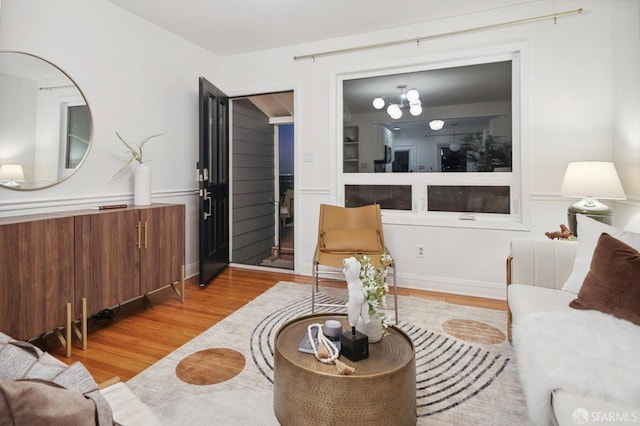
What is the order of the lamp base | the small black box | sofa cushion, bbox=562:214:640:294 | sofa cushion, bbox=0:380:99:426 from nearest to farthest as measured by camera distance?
sofa cushion, bbox=0:380:99:426 → the small black box → sofa cushion, bbox=562:214:640:294 → the lamp base

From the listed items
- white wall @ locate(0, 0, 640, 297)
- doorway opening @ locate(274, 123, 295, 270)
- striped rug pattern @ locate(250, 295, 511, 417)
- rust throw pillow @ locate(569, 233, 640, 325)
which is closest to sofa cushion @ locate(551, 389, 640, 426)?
rust throw pillow @ locate(569, 233, 640, 325)

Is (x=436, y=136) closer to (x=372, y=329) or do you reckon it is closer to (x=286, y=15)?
(x=286, y=15)

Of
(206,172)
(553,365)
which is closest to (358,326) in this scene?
(553,365)

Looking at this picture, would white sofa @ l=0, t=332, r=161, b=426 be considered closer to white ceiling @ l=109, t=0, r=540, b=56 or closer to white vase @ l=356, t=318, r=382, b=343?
white vase @ l=356, t=318, r=382, b=343

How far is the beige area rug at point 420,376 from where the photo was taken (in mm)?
1637

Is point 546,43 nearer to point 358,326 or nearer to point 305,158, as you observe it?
point 305,158

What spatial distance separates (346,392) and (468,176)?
2811 mm

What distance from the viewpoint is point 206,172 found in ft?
12.1

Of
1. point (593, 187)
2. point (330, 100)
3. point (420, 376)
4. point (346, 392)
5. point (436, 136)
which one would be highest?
point (330, 100)

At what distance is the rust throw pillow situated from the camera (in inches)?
58.1

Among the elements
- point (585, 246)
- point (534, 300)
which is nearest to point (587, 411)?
point (534, 300)

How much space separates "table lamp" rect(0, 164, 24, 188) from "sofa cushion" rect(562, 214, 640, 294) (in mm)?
3503

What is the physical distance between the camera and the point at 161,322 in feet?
9.02

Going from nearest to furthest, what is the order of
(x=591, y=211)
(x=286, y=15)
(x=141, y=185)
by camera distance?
(x=591, y=211) → (x=141, y=185) → (x=286, y=15)
